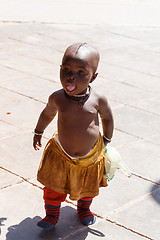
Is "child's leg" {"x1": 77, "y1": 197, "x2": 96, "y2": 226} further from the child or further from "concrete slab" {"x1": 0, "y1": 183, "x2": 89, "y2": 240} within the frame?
the child

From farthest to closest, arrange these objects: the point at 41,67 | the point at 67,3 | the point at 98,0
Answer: the point at 98,0, the point at 67,3, the point at 41,67

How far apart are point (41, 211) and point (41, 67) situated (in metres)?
4.89

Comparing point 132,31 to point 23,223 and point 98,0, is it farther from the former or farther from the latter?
point 23,223

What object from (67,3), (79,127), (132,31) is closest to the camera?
(79,127)

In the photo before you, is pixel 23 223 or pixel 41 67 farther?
pixel 41 67

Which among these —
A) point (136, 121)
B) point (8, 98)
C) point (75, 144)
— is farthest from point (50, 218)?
point (8, 98)

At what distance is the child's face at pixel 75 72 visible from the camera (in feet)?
11.6

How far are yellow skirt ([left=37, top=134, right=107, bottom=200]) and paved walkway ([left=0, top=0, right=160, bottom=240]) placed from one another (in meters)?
0.40

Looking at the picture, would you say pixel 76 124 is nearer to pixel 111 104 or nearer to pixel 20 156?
pixel 20 156

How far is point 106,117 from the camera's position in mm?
3967

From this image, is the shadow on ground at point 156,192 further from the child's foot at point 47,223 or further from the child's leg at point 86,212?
the child's foot at point 47,223

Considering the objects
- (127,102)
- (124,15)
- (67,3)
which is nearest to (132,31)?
(124,15)

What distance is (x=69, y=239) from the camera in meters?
3.90

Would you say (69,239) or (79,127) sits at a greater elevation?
(79,127)
